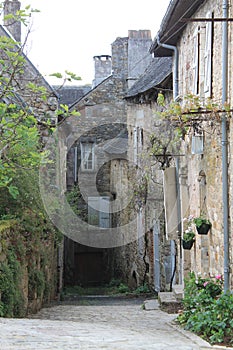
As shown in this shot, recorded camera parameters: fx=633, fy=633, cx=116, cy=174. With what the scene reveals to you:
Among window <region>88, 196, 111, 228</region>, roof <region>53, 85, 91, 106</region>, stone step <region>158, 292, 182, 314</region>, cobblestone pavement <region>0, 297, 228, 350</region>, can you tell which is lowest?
stone step <region>158, 292, 182, 314</region>

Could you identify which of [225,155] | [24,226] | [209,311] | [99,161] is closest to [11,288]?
[24,226]

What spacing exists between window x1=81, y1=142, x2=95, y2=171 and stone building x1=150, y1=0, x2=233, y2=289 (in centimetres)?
1454

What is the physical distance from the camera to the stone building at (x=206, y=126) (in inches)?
333

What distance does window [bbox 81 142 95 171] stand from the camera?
27.1 meters

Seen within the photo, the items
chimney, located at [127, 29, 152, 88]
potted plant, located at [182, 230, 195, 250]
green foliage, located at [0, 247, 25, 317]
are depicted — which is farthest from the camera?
chimney, located at [127, 29, 152, 88]

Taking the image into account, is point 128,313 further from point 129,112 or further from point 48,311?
point 129,112

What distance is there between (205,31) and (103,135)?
17.6m

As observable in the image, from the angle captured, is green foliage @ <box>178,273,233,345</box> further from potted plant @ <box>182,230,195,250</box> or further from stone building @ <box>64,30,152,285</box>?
stone building @ <box>64,30,152,285</box>

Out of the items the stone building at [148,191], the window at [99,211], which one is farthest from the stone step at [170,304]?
the window at [99,211]

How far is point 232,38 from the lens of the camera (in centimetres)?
827

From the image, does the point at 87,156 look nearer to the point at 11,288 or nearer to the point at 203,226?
the point at 203,226

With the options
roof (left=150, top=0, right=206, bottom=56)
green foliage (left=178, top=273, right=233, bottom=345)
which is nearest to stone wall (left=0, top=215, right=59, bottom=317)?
green foliage (left=178, top=273, right=233, bottom=345)

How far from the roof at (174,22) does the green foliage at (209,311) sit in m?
3.78

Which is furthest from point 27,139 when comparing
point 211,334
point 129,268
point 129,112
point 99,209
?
point 99,209
